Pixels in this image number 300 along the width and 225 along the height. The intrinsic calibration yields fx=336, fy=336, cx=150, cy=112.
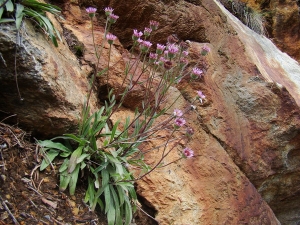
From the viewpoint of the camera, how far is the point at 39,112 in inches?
105

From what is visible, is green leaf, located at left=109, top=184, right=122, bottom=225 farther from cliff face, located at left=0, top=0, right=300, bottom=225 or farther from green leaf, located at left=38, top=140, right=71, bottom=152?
cliff face, located at left=0, top=0, right=300, bottom=225

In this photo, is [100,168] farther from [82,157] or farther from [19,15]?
[19,15]

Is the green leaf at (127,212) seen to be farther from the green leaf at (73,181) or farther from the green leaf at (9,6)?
the green leaf at (9,6)

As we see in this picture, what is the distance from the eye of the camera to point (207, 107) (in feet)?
14.3

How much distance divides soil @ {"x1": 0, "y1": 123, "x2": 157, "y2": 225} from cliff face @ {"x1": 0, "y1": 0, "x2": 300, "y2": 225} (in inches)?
9.5

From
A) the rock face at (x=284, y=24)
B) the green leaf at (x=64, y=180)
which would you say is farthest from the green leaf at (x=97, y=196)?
the rock face at (x=284, y=24)

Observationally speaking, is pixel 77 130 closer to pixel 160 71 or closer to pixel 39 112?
pixel 39 112

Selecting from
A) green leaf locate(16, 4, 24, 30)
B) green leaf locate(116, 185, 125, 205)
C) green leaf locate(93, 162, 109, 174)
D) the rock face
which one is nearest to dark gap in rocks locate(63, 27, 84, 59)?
green leaf locate(16, 4, 24, 30)

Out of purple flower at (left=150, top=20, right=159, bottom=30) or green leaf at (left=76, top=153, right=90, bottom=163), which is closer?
green leaf at (left=76, top=153, right=90, bottom=163)

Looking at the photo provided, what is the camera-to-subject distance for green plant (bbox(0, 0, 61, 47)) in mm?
2527

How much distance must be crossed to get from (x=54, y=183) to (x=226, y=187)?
2135 mm

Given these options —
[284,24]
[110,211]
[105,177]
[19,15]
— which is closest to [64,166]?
[105,177]

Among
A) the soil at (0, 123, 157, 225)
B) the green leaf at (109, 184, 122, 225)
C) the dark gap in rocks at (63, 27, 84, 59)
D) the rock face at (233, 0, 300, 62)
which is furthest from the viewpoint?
the rock face at (233, 0, 300, 62)

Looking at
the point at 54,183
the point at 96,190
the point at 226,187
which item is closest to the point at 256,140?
the point at 226,187
